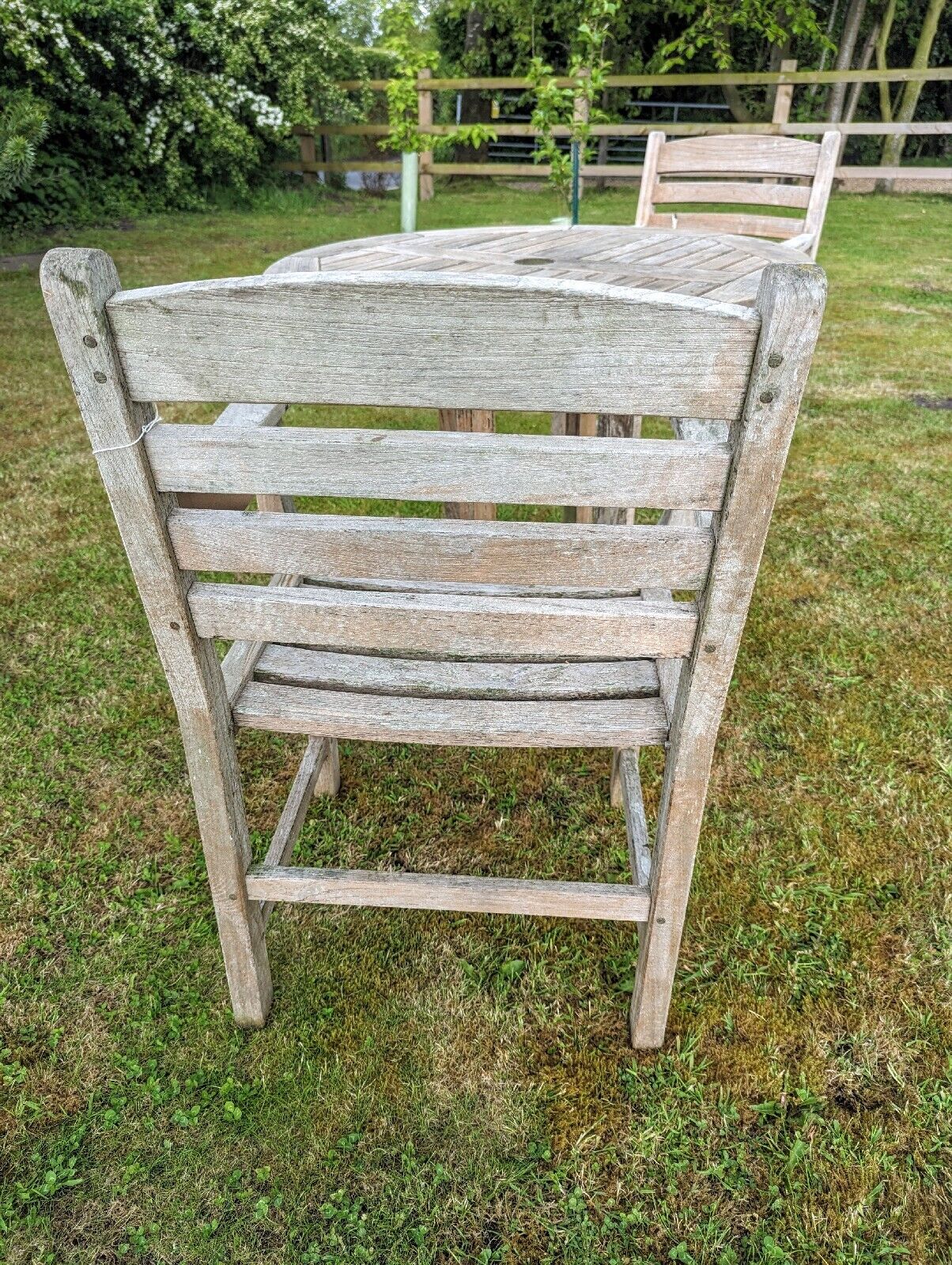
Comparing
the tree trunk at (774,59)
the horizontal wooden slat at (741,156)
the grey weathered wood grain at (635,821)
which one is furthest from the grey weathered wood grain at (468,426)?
the tree trunk at (774,59)

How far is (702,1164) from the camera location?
148 centimetres

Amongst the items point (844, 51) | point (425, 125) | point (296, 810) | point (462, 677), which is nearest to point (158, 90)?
point (425, 125)

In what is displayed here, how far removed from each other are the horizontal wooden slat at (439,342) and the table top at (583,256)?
1163 mm

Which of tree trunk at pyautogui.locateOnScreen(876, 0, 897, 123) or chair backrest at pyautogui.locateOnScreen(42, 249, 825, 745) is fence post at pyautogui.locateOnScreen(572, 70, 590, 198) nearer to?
chair backrest at pyautogui.locateOnScreen(42, 249, 825, 745)

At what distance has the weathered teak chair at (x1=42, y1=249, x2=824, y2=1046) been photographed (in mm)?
930

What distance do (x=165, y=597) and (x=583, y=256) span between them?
5.97 ft

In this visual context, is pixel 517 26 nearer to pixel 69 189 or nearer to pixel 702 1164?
pixel 69 189

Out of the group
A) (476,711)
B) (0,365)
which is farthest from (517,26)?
(476,711)

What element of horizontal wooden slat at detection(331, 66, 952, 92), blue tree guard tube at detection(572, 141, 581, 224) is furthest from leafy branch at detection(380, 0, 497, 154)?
horizontal wooden slat at detection(331, 66, 952, 92)

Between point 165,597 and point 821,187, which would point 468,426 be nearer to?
point 165,597

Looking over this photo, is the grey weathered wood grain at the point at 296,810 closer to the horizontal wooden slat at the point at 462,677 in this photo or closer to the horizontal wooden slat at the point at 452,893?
the horizontal wooden slat at the point at 452,893

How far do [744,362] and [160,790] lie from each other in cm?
188

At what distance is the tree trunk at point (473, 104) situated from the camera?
13.9 metres

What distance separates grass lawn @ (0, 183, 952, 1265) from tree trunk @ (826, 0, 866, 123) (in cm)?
1186
